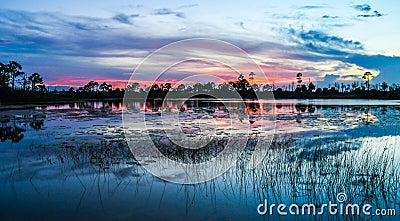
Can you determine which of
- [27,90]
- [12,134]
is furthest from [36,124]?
[27,90]

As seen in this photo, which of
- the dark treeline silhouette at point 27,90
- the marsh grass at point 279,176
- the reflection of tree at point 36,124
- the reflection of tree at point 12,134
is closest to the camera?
the marsh grass at point 279,176

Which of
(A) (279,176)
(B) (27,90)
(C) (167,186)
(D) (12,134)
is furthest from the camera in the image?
(B) (27,90)

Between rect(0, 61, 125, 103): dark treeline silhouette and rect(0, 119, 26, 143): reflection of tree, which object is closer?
rect(0, 119, 26, 143): reflection of tree

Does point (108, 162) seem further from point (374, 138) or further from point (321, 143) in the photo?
point (374, 138)

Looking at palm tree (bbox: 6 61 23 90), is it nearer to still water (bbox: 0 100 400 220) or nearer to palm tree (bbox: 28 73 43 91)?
palm tree (bbox: 28 73 43 91)

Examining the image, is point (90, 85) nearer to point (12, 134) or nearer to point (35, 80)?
point (35, 80)

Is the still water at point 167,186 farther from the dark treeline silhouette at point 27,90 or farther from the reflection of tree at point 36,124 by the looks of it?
the dark treeline silhouette at point 27,90
